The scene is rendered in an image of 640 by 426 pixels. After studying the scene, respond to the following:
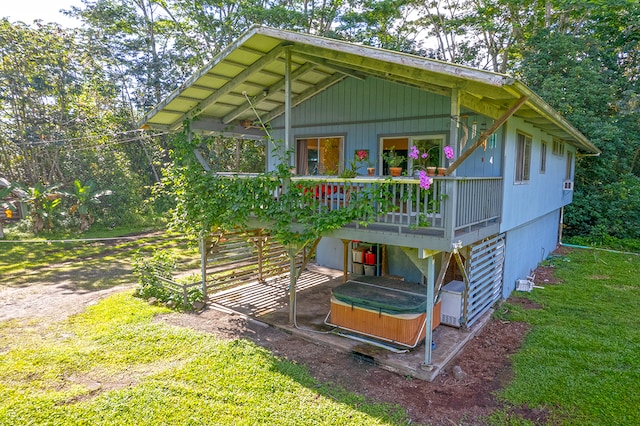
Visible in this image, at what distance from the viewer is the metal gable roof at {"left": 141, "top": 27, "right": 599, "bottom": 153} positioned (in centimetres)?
560

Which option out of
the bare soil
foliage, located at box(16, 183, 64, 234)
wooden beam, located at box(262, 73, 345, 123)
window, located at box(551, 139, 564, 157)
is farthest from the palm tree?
window, located at box(551, 139, 564, 157)

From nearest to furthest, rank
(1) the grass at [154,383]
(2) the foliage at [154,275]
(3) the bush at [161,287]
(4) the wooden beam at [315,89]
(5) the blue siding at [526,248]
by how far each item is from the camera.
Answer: (1) the grass at [154,383] < (3) the bush at [161,287] < (2) the foliage at [154,275] < (5) the blue siding at [526,248] < (4) the wooden beam at [315,89]

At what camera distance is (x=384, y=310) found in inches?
266

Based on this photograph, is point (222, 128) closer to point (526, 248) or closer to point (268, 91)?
point (268, 91)

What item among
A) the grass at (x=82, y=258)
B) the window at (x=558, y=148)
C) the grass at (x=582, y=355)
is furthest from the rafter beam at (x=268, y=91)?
the window at (x=558, y=148)

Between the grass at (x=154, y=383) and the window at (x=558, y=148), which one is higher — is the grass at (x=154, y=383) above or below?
below

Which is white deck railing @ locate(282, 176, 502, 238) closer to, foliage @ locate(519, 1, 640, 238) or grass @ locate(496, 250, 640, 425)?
grass @ locate(496, 250, 640, 425)

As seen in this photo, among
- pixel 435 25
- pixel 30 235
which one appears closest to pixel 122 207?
pixel 30 235

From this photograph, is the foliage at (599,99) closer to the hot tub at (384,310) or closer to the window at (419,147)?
the window at (419,147)

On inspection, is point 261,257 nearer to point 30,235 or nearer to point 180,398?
point 180,398

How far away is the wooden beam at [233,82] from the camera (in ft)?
24.3

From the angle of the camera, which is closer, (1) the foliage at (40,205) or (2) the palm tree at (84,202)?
(1) the foliage at (40,205)

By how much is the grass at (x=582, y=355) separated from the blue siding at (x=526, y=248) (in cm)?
69

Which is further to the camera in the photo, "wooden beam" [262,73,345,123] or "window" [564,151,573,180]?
"window" [564,151,573,180]
